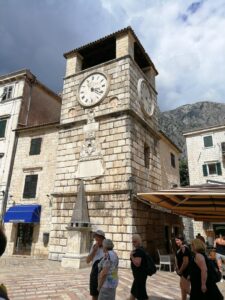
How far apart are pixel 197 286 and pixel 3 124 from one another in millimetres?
18271

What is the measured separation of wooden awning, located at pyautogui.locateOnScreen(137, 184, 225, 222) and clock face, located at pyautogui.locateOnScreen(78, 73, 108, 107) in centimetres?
747

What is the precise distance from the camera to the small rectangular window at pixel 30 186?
1588 centimetres

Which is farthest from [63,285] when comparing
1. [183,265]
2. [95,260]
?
[183,265]

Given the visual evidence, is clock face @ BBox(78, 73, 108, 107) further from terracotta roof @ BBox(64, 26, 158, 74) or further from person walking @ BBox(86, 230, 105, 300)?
person walking @ BBox(86, 230, 105, 300)

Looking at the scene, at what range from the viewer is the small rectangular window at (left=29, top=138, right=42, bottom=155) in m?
16.8

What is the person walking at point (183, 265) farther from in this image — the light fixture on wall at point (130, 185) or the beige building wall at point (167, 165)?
the beige building wall at point (167, 165)

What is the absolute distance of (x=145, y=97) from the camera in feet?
49.8

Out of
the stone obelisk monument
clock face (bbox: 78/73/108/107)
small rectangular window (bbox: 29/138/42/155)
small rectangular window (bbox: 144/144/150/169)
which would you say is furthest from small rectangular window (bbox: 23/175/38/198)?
small rectangular window (bbox: 144/144/150/169)

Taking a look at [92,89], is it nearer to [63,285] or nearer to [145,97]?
[145,97]

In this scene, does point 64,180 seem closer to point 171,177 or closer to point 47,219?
point 47,219

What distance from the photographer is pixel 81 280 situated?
757cm

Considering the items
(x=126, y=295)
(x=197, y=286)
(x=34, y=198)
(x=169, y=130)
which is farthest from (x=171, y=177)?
(x=169, y=130)

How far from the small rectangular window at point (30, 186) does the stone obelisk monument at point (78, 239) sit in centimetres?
585

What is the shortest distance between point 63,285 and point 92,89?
10.5 m
